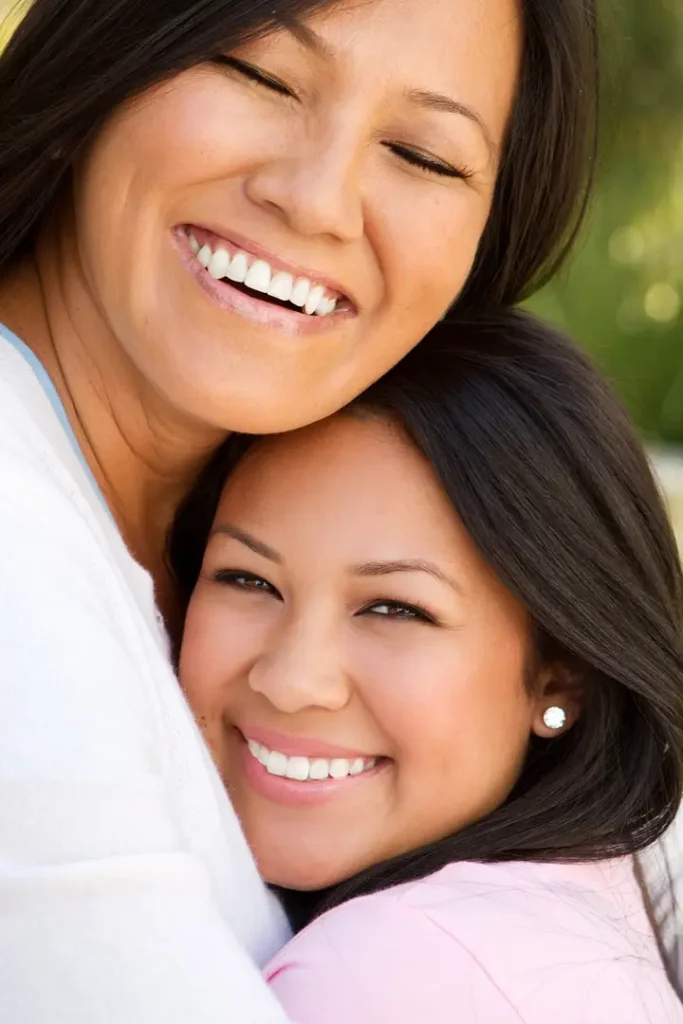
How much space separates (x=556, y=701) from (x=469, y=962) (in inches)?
24.3

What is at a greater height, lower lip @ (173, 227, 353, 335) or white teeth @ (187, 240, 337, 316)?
white teeth @ (187, 240, 337, 316)

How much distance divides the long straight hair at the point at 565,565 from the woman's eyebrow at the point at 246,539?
0.17 metres

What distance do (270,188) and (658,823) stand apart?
111 centimetres

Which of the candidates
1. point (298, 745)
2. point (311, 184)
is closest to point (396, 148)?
point (311, 184)

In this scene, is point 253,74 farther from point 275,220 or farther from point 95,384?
point 95,384

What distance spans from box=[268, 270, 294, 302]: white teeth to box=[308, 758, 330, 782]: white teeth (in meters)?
0.65

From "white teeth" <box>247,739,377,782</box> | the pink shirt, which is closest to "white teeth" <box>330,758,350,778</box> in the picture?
"white teeth" <box>247,739,377,782</box>

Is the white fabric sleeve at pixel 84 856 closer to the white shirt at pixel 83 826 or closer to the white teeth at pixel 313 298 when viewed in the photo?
the white shirt at pixel 83 826

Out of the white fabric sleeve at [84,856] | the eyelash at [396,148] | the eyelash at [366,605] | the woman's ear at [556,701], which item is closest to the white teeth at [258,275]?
the eyelash at [396,148]

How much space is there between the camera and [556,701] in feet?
6.50

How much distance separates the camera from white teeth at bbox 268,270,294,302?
166cm

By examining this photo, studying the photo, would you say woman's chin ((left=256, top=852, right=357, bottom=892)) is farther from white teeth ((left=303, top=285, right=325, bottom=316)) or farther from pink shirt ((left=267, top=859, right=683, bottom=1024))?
white teeth ((left=303, top=285, right=325, bottom=316))

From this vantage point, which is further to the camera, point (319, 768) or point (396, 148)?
point (319, 768)

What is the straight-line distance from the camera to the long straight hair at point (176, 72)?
154 cm
